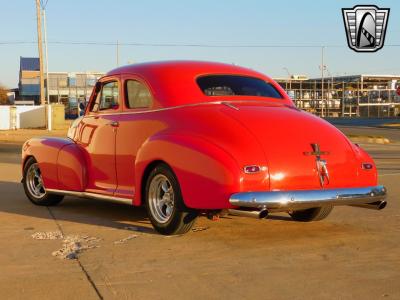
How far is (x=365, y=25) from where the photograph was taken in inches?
1030

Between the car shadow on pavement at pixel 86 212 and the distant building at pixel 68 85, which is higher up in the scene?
the distant building at pixel 68 85

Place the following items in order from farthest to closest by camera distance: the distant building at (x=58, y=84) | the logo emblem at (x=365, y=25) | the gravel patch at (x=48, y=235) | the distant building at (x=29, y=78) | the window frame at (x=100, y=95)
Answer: the distant building at (x=29, y=78)
the distant building at (x=58, y=84)
the logo emblem at (x=365, y=25)
the window frame at (x=100, y=95)
the gravel patch at (x=48, y=235)

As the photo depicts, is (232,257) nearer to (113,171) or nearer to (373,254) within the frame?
(373,254)

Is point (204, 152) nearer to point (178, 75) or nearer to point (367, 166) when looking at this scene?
point (178, 75)

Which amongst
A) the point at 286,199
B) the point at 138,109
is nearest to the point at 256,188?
the point at 286,199

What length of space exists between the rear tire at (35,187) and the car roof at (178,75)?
212 centimetres

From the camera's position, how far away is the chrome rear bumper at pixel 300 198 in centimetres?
520

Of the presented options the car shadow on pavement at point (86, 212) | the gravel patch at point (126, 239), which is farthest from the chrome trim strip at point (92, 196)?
the gravel patch at point (126, 239)

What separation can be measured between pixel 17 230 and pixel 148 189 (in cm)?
157

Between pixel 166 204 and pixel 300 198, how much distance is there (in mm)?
1470

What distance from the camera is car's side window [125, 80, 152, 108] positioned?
21.6ft

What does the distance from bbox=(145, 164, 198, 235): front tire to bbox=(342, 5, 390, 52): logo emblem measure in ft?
61.5

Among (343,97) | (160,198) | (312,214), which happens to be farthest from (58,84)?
(160,198)

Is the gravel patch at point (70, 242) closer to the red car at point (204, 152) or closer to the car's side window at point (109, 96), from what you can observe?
the red car at point (204, 152)
